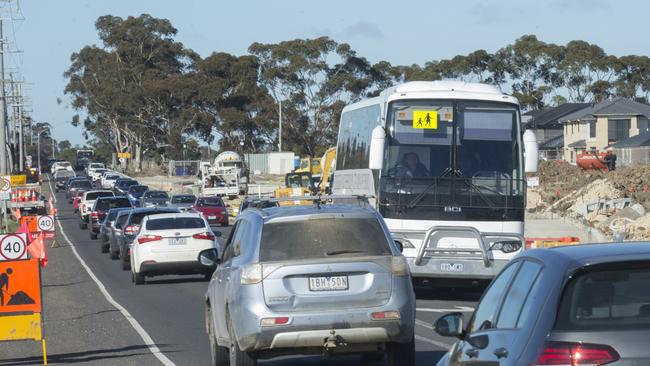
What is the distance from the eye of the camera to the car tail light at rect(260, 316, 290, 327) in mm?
11062

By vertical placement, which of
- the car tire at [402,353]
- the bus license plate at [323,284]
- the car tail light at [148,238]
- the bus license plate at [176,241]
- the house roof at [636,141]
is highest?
the house roof at [636,141]

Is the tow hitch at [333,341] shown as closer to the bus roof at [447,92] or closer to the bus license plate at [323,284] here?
the bus license plate at [323,284]

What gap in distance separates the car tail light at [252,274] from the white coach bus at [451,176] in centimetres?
928

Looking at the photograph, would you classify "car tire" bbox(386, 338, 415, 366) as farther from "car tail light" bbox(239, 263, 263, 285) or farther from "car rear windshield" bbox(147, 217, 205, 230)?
"car rear windshield" bbox(147, 217, 205, 230)

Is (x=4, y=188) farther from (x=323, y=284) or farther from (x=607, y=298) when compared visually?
(x=607, y=298)

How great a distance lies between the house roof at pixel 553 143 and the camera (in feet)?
335

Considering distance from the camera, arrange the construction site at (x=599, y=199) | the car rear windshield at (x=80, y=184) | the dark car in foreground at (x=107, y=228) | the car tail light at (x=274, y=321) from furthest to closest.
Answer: the car rear windshield at (x=80, y=184) → the construction site at (x=599, y=199) → the dark car in foreground at (x=107, y=228) → the car tail light at (x=274, y=321)

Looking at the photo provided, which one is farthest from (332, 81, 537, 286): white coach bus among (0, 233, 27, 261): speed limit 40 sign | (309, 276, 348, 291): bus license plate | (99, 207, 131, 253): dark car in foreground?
(99, 207, 131, 253): dark car in foreground

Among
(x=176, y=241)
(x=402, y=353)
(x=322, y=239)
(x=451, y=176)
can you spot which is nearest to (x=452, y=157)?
(x=451, y=176)

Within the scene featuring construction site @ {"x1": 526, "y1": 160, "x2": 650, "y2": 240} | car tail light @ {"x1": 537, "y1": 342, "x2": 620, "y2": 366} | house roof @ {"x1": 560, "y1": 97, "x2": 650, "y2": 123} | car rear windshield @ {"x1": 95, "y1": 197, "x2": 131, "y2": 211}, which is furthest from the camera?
house roof @ {"x1": 560, "y1": 97, "x2": 650, "y2": 123}

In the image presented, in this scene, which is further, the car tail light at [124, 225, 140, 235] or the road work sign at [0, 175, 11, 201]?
the road work sign at [0, 175, 11, 201]

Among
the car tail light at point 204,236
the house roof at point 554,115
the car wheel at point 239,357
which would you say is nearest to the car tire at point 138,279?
the car tail light at point 204,236

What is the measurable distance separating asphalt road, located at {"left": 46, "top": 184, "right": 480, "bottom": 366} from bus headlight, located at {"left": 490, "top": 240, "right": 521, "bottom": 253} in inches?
41.9

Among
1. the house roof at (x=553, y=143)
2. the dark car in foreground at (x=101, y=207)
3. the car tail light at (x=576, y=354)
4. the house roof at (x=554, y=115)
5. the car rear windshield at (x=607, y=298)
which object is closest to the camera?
the car tail light at (x=576, y=354)
